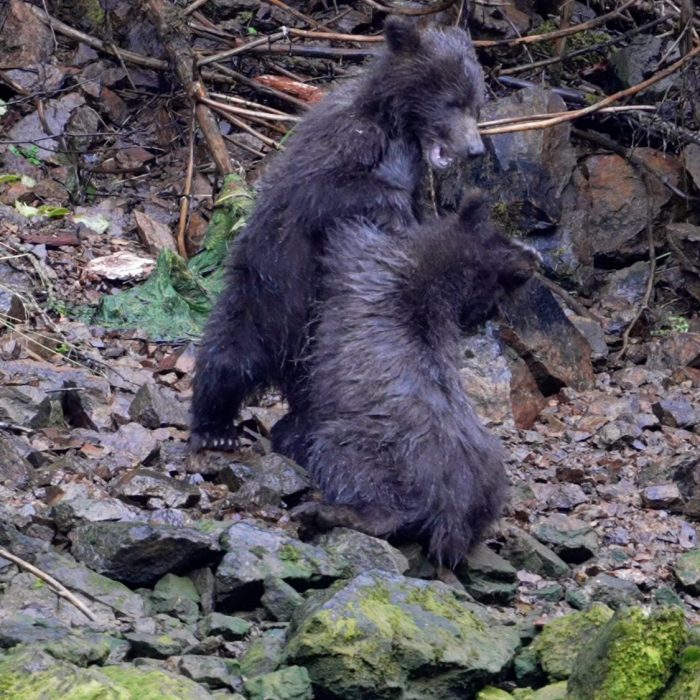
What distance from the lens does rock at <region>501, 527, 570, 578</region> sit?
6.92 meters

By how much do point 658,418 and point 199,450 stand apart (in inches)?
129

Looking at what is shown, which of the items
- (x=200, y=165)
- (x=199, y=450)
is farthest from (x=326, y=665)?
(x=200, y=165)

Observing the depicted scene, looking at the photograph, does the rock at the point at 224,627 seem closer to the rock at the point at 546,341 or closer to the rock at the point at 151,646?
the rock at the point at 151,646

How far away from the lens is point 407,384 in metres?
6.90

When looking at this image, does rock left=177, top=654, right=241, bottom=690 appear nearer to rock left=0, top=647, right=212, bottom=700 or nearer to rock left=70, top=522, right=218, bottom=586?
rock left=0, top=647, right=212, bottom=700

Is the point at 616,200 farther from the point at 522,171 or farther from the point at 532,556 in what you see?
the point at 532,556

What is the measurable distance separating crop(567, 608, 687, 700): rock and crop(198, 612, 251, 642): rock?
1.42m

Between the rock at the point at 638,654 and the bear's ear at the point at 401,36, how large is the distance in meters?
4.29

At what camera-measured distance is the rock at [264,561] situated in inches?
223

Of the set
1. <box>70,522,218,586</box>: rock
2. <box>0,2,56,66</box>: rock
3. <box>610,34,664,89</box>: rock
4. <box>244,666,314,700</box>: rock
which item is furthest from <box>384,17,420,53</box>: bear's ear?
<box>0,2,56,66</box>: rock

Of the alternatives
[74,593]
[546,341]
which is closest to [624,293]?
[546,341]

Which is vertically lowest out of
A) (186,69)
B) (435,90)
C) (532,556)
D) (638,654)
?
(532,556)

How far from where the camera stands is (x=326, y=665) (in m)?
4.86

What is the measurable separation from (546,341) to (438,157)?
237 cm
